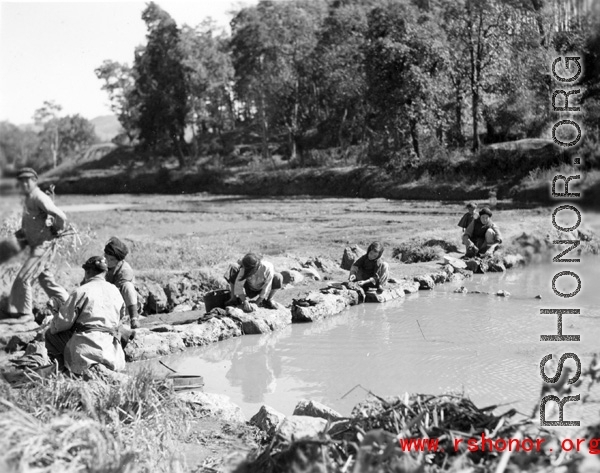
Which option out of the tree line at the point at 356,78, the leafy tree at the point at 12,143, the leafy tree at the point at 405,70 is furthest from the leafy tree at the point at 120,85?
the leafy tree at the point at 12,143

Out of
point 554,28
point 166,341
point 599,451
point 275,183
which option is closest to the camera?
point 599,451

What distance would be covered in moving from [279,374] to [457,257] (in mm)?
6790

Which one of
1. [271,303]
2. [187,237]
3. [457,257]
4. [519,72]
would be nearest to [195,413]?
[271,303]

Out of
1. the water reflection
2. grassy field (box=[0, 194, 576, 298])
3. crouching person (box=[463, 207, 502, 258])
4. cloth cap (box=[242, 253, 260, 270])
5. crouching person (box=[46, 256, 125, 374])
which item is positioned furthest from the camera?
crouching person (box=[463, 207, 502, 258])

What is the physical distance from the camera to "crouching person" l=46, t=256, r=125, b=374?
17.7 feet

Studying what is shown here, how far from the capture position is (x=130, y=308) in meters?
7.71

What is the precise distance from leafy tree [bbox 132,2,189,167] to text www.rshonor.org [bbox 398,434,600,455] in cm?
2956

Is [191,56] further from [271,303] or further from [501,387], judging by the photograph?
[501,387]

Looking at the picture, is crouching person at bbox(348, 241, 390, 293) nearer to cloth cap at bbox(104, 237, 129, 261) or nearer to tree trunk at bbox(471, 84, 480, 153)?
cloth cap at bbox(104, 237, 129, 261)

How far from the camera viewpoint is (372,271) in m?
10.2

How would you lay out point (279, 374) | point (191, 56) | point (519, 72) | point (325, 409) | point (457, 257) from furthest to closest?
point (191, 56), point (519, 72), point (457, 257), point (279, 374), point (325, 409)

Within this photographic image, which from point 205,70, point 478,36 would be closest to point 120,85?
point 205,70

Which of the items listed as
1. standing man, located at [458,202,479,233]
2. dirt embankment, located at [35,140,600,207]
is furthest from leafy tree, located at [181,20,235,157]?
standing man, located at [458,202,479,233]

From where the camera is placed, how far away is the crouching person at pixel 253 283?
28.0ft
